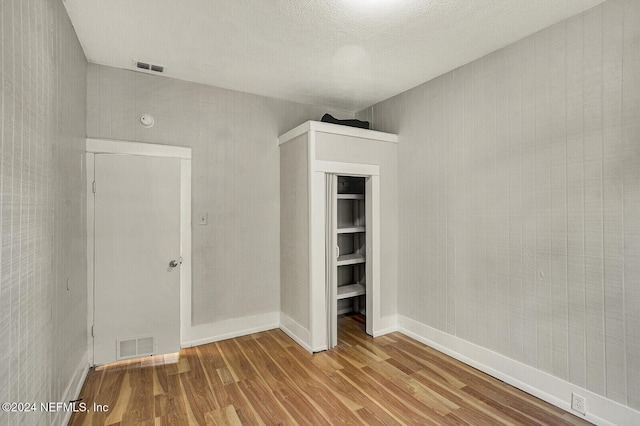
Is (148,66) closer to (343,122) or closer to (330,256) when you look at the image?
(343,122)

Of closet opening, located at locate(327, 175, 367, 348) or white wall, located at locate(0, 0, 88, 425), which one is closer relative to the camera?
white wall, located at locate(0, 0, 88, 425)

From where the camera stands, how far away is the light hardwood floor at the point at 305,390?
216cm

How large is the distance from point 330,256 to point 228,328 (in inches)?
55.3

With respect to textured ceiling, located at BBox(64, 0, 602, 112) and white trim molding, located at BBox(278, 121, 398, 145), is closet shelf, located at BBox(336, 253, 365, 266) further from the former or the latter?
textured ceiling, located at BBox(64, 0, 602, 112)

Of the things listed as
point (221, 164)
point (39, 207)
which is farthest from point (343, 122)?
point (39, 207)

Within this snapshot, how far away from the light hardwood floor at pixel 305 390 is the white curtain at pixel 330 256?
22 centimetres

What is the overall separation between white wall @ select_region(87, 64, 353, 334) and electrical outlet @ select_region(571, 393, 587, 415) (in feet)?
9.12

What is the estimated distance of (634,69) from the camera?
195 cm

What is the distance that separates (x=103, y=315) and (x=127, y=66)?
2312 mm

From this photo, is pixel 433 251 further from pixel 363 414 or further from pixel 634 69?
pixel 634 69

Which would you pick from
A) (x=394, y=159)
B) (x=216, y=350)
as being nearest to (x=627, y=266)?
(x=394, y=159)

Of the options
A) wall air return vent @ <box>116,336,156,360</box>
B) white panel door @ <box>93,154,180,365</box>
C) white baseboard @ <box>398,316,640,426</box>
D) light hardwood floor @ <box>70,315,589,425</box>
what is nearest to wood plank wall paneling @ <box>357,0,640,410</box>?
white baseboard @ <box>398,316,640,426</box>

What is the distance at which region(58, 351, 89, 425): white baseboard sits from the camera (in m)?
2.10

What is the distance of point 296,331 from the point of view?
344cm
